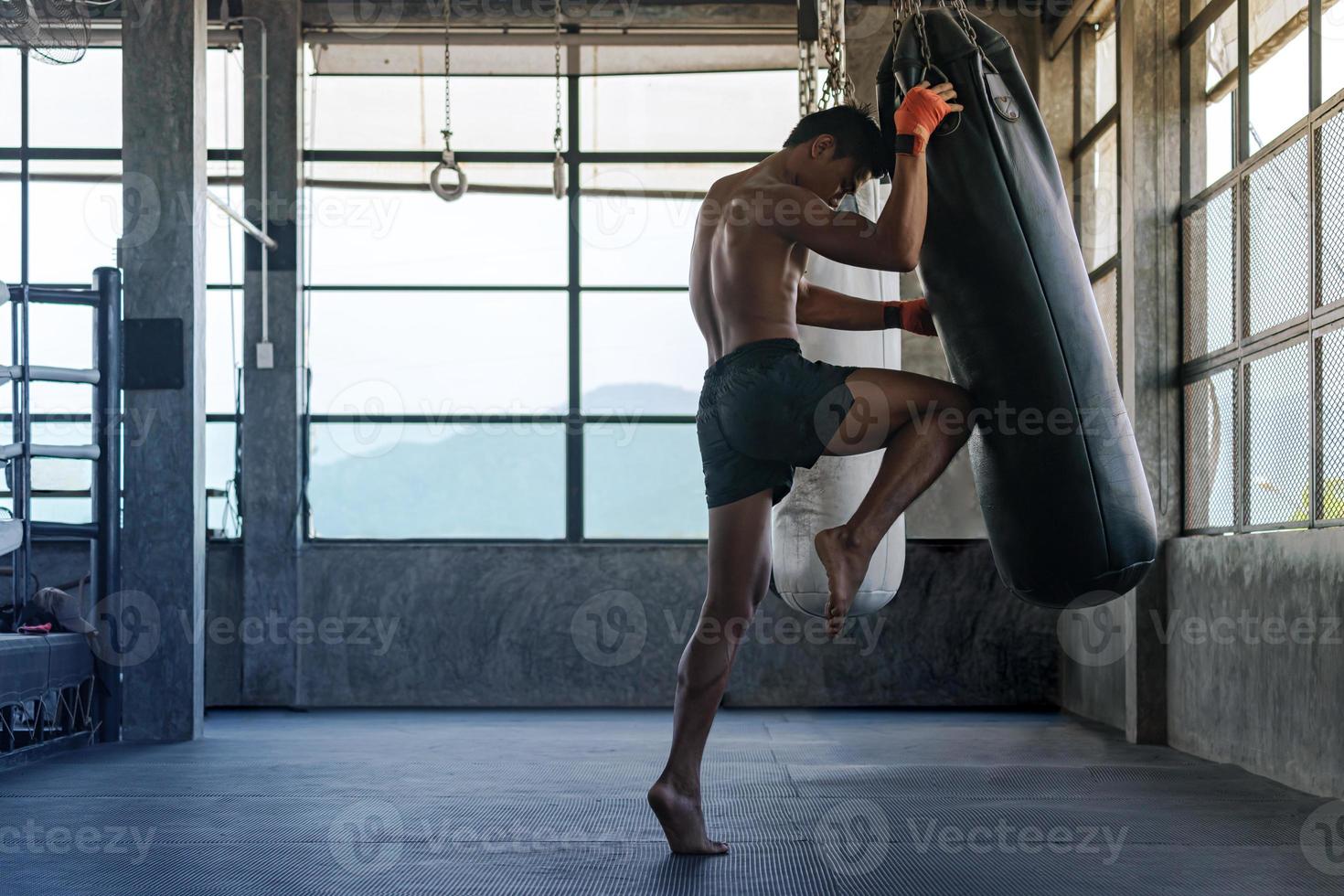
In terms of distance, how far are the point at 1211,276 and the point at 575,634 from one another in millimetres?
3722

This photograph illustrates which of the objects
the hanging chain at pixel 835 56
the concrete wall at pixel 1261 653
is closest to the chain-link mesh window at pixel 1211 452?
the concrete wall at pixel 1261 653

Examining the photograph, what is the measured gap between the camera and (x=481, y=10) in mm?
7273

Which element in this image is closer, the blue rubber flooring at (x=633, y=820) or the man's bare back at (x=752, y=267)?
the blue rubber flooring at (x=633, y=820)

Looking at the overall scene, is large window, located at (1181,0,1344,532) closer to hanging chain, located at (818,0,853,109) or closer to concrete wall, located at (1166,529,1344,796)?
concrete wall, located at (1166,529,1344,796)

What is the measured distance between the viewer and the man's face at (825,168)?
279 cm

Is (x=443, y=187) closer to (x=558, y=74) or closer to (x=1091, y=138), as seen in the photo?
(x=558, y=74)

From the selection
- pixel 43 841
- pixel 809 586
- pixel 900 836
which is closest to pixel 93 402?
pixel 43 841

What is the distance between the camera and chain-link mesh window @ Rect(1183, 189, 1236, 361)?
488 centimetres

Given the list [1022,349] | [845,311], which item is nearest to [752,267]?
[845,311]

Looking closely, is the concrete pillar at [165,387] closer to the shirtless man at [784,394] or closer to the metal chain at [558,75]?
the metal chain at [558,75]

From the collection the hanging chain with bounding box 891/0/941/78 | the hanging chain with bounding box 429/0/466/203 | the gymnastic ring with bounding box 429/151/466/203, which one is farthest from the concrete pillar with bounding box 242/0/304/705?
the hanging chain with bounding box 891/0/941/78

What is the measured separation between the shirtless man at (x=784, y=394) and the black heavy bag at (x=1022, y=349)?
2.9 inches

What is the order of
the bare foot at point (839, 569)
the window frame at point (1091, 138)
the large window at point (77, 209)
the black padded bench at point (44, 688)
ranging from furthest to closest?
the large window at point (77, 209)
the window frame at point (1091, 138)
the black padded bench at point (44, 688)
the bare foot at point (839, 569)

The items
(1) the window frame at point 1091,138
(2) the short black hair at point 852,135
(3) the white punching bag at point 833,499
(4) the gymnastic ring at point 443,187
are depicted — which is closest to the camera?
(2) the short black hair at point 852,135
